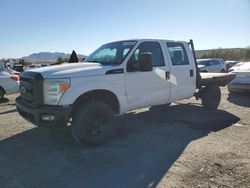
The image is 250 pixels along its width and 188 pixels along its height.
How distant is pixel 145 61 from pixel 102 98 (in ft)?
3.82

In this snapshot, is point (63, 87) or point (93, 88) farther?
point (93, 88)

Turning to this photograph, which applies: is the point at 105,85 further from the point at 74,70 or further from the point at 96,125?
the point at 96,125

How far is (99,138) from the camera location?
5.89 meters

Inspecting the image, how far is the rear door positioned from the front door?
0.26 meters

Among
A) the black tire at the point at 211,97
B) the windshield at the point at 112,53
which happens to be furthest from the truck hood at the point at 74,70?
the black tire at the point at 211,97

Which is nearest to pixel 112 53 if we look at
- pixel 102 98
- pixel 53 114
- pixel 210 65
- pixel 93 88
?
pixel 102 98

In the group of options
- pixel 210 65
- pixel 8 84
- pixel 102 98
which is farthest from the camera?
pixel 210 65

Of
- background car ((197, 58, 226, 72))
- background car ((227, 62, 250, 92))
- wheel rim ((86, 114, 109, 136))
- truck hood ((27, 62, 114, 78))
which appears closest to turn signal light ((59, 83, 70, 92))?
truck hood ((27, 62, 114, 78))

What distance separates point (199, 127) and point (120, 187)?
3.56 m

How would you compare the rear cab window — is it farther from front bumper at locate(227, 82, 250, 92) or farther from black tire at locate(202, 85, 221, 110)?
front bumper at locate(227, 82, 250, 92)

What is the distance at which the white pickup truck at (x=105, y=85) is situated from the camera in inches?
214

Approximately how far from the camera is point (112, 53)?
6941 mm

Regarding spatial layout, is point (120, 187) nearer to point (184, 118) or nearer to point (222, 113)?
point (184, 118)

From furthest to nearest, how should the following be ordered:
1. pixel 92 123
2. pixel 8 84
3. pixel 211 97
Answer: pixel 8 84 < pixel 211 97 < pixel 92 123
